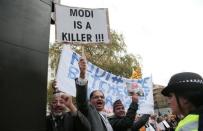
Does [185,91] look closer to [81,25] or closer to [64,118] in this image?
[64,118]

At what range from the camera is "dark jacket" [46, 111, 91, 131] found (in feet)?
14.2

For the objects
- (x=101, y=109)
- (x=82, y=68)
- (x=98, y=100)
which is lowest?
(x=101, y=109)

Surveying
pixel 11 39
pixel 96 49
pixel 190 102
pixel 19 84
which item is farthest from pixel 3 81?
pixel 96 49

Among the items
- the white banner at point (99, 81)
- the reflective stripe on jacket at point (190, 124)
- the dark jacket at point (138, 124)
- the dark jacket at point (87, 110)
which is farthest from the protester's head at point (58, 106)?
the reflective stripe on jacket at point (190, 124)

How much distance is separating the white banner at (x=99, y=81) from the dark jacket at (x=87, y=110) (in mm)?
1273

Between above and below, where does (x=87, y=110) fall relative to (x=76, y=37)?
below

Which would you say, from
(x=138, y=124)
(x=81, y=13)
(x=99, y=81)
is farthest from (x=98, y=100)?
(x=99, y=81)

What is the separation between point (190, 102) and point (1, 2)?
2.59m

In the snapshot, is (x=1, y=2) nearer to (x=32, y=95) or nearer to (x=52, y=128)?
(x=32, y=95)

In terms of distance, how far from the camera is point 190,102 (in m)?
2.61

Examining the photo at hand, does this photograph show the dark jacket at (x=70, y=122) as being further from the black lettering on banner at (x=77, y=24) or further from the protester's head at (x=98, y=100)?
the black lettering on banner at (x=77, y=24)

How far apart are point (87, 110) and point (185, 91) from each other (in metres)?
1.99

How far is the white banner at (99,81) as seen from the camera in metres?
5.97

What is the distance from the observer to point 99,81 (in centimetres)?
798
